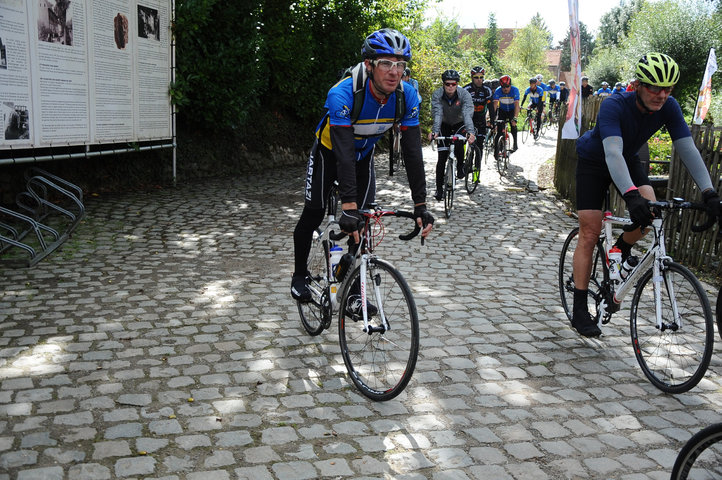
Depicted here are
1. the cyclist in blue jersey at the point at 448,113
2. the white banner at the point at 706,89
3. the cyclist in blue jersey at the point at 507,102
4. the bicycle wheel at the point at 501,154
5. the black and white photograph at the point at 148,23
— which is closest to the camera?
the black and white photograph at the point at 148,23

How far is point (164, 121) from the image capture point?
11656mm

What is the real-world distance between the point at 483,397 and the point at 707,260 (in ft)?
15.3

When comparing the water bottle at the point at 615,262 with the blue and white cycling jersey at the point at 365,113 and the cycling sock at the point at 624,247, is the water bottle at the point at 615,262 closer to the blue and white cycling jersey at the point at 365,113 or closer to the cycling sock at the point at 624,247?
the cycling sock at the point at 624,247

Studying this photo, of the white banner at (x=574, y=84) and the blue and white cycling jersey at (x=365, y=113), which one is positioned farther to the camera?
the white banner at (x=574, y=84)

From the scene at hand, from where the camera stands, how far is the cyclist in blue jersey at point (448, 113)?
37.3 ft

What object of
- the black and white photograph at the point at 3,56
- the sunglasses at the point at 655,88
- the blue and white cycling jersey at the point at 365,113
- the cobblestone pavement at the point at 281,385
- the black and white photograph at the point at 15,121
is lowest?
the cobblestone pavement at the point at 281,385

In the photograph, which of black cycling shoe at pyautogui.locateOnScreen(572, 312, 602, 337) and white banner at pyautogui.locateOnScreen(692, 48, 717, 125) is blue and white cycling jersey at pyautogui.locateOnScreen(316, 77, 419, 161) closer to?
black cycling shoe at pyautogui.locateOnScreen(572, 312, 602, 337)

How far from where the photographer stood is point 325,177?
193 inches

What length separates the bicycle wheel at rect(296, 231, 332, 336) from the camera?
16.5ft

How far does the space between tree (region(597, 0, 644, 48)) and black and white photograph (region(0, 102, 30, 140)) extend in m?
88.1

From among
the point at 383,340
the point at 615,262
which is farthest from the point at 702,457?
the point at 615,262

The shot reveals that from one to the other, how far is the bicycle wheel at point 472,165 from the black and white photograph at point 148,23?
5.78 m

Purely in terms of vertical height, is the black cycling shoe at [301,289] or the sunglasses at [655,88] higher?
the sunglasses at [655,88]

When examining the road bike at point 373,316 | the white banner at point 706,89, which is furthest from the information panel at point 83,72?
the white banner at point 706,89
